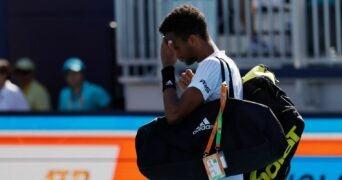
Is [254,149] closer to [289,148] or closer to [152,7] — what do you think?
[289,148]

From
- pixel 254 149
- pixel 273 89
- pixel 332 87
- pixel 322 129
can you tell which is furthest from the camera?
pixel 332 87

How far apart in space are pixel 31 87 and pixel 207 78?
6329mm

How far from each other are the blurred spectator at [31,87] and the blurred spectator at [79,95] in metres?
0.23

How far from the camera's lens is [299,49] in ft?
33.7

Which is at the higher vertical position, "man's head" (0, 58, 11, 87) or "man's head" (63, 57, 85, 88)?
"man's head" (0, 58, 11, 87)

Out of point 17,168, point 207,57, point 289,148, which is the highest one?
point 207,57

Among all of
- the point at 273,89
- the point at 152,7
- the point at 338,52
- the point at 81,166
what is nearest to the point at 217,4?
the point at 152,7

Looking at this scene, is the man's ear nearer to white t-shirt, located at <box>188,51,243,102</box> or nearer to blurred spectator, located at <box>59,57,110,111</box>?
white t-shirt, located at <box>188,51,243,102</box>

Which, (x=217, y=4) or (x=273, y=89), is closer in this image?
(x=273, y=89)

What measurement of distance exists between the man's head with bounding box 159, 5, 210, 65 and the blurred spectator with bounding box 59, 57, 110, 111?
5.56m

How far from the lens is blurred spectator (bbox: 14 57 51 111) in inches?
417

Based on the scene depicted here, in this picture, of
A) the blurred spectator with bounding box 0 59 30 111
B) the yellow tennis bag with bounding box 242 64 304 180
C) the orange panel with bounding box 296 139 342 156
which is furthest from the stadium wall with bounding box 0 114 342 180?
the blurred spectator with bounding box 0 59 30 111

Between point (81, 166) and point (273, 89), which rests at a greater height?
point (273, 89)

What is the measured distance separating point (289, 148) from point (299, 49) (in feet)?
18.3
